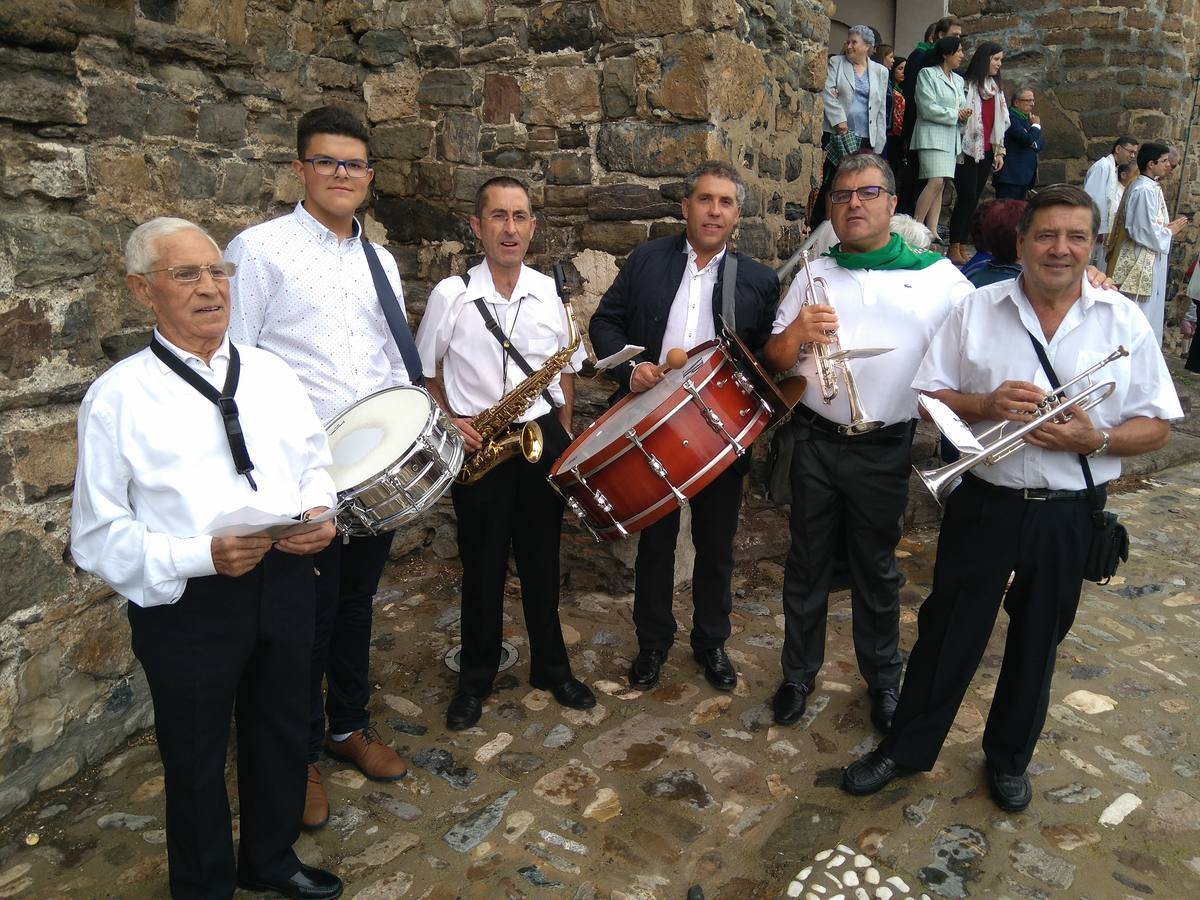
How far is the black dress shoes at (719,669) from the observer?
12.8 ft

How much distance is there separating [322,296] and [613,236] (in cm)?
197

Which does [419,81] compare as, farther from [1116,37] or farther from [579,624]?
[1116,37]

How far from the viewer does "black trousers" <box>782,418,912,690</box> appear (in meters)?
3.48

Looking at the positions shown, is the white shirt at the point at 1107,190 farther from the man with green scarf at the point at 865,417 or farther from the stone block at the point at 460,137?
the stone block at the point at 460,137

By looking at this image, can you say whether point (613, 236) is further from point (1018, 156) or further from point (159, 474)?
point (1018, 156)

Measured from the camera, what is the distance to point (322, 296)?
3010 millimetres

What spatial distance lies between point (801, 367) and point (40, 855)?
10.0 ft

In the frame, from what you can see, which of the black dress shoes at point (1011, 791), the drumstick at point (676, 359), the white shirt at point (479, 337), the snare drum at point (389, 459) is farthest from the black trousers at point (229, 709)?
→ the black dress shoes at point (1011, 791)

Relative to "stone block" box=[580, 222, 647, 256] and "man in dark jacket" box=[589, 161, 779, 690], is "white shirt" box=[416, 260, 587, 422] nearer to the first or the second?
"man in dark jacket" box=[589, 161, 779, 690]

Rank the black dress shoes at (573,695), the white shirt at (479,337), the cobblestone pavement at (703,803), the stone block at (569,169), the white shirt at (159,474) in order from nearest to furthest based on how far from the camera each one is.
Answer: the white shirt at (159,474), the cobblestone pavement at (703,803), the white shirt at (479,337), the black dress shoes at (573,695), the stone block at (569,169)

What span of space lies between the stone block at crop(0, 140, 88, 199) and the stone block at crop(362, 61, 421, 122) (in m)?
2.17

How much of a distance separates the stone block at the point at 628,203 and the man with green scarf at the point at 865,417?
1105mm

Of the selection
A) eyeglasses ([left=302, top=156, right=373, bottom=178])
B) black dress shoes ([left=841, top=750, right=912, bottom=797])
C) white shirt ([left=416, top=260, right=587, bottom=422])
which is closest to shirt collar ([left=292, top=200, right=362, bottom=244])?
eyeglasses ([left=302, top=156, right=373, bottom=178])

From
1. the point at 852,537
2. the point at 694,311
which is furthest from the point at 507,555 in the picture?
the point at 852,537
